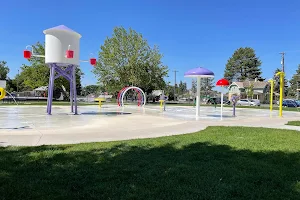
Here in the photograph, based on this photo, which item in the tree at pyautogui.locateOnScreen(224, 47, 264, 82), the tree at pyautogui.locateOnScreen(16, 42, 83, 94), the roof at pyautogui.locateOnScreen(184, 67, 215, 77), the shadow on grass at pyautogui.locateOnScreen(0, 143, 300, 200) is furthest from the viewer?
the tree at pyautogui.locateOnScreen(224, 47, 264, 82)

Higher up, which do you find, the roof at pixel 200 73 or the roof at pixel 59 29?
the roof at pixel 59 29

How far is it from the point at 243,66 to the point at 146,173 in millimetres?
99033

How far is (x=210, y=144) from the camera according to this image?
7801 mm

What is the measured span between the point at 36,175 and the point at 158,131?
6.08 m

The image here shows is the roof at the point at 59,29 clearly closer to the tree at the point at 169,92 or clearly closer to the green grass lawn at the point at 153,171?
the green grass lawn at the point at 153,171

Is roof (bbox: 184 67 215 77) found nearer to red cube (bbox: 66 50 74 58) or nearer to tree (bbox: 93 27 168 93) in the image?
red cube (bbox: 66 50 74 58)

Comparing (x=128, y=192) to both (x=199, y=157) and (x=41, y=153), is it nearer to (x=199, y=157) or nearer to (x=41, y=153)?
(x=199, y=157)

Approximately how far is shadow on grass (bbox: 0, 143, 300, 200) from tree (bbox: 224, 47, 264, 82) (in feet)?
315

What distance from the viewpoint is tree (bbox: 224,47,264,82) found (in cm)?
9675

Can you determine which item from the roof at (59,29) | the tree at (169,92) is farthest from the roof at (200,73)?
the tree at (169,92)

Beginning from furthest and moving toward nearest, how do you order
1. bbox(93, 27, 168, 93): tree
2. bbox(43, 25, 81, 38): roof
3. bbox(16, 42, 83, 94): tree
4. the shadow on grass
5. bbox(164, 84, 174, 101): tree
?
bbox(164, 84, 174, 101): tree → bbox(16, 42, 83, 94): tree → bbox(93, 27, 168, 93): tree → bbox(43, 25, 81, 38): roof → the shadow on grass

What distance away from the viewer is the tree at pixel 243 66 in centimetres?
9675

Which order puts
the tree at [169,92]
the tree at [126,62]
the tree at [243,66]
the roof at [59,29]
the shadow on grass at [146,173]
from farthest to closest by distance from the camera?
the tree at [243,66], the tree at [169,92], the tree at [126,62], the roof at [59,29], the shadow on grass at [146,173]

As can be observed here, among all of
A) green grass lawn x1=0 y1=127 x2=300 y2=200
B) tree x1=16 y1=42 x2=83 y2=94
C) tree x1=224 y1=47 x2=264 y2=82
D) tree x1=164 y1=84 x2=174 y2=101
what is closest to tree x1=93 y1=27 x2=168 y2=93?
tree x1=16 y1=42 x2=83 y2=94
